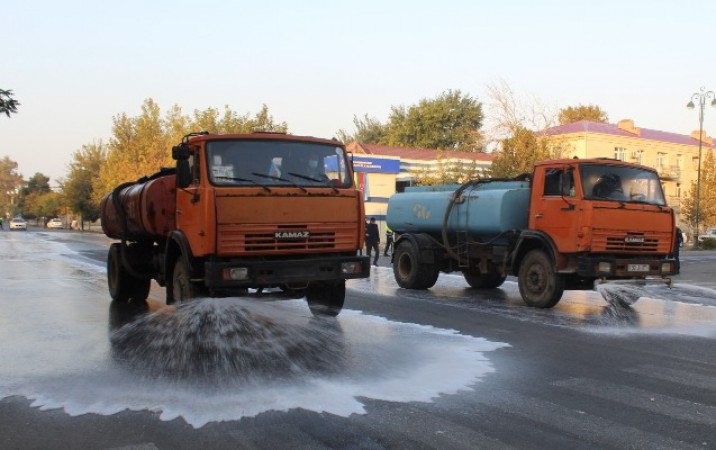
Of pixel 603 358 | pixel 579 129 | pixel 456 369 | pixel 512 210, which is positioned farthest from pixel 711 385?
pixel 579 129

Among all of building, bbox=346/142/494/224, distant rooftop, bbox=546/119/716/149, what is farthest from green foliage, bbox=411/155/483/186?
distant rooftop, bbox=546/119/716/149

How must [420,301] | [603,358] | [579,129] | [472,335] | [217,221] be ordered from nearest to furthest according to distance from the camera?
[603,358] < [217,221] < [472,335] < [420,301] < [579,129]

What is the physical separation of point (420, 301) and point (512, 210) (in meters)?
2.35

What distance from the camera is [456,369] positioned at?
6.53m

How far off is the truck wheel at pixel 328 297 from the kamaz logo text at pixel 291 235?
1.20 m

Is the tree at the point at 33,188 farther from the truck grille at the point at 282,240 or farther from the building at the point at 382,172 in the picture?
the truck grille at the point at 282,240

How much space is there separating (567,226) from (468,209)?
8.26ft

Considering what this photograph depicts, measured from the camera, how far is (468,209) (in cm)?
1297

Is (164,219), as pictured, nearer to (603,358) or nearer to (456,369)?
(456,369)

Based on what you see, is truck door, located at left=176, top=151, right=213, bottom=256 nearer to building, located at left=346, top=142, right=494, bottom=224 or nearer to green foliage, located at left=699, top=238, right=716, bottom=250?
building, located at left=346, top=142, right=494, bottom=224

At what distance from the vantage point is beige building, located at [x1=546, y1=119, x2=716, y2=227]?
5388cm

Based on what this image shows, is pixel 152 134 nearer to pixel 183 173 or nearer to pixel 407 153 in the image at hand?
pixel 407 153

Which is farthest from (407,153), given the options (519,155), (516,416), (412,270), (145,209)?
(516,416)

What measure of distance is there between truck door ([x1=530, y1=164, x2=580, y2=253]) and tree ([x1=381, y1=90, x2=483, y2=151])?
191 ft
